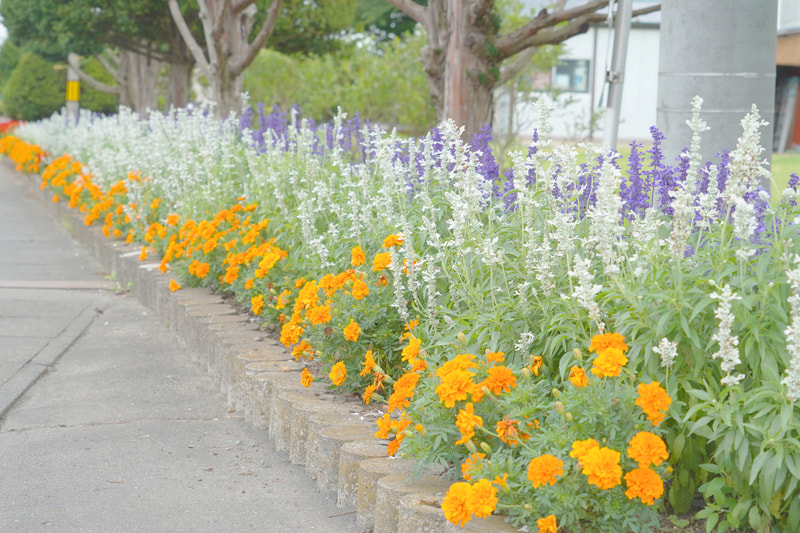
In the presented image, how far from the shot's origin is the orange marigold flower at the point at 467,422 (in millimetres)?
2652

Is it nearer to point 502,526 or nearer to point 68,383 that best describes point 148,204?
point 68,383

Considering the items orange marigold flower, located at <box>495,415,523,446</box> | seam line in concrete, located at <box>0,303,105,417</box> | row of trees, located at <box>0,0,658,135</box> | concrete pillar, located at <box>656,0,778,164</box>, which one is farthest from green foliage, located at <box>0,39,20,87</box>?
orange marigold flower, located at <box>495,415,523,446</box>

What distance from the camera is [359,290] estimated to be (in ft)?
12.5

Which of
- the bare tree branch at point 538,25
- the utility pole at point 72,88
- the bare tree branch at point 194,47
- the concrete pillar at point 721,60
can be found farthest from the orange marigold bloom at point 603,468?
the utility pole at point 72,88

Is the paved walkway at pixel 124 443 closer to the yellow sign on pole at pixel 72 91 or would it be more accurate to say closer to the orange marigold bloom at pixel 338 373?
the orange marigold bloom at pixel 338 373

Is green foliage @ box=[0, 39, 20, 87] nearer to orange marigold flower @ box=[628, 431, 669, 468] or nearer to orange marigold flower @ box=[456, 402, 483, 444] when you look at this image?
orange marigold flower @ box=[456, 402, 483, 444]

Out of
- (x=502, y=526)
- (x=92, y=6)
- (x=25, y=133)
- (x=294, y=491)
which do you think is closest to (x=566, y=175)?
(x=502, y=526)

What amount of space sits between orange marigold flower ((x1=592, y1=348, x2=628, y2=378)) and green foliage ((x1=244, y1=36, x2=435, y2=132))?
12050 mm

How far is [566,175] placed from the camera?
3201 millimetres

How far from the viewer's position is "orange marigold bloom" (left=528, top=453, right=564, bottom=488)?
2.40 metres

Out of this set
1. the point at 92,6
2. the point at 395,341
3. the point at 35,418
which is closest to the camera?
the point at 395,341

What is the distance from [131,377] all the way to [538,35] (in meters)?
5.13

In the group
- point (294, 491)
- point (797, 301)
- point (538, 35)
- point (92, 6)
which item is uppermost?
point (92, 6)

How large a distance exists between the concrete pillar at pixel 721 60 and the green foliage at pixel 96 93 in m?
30.9
